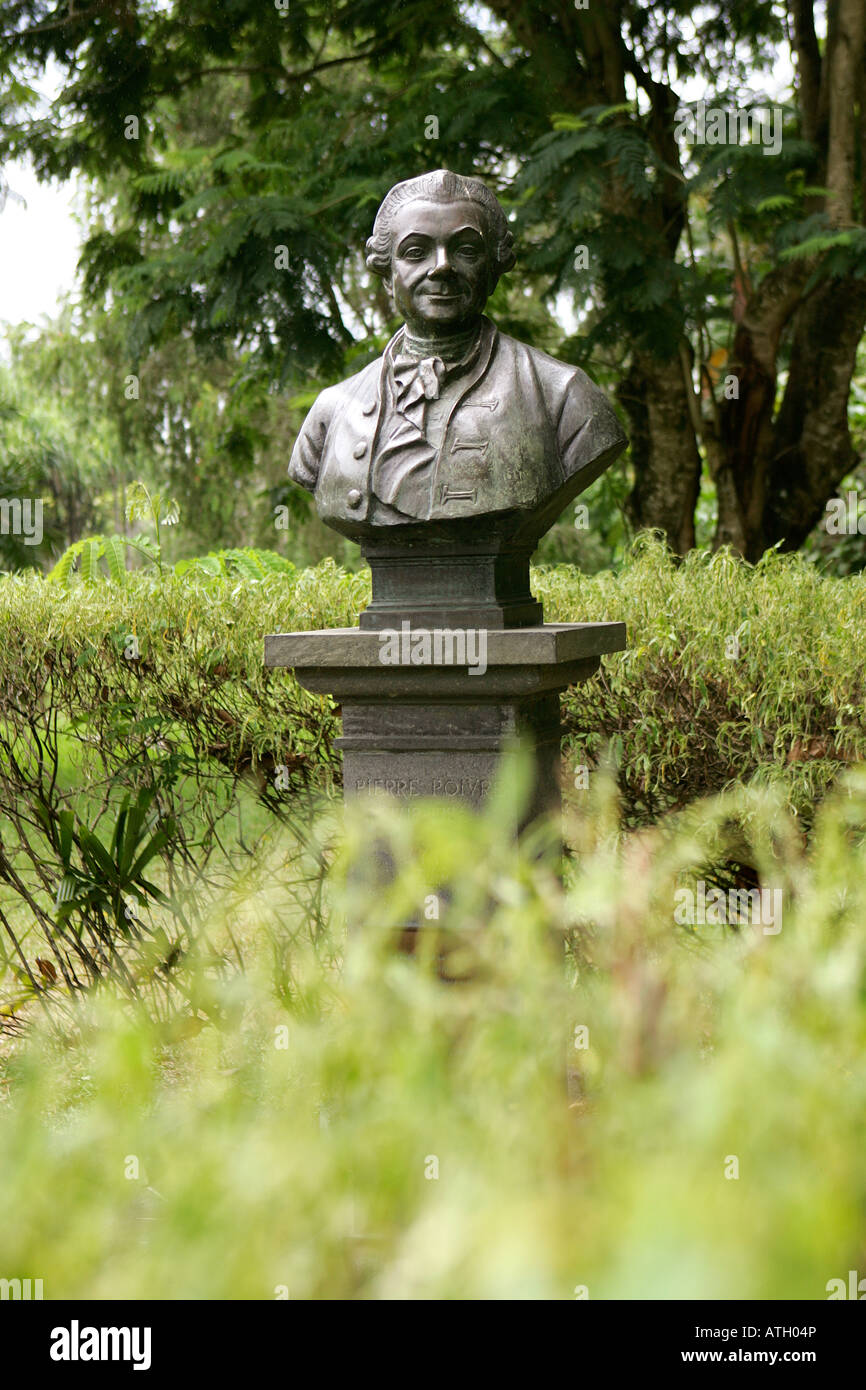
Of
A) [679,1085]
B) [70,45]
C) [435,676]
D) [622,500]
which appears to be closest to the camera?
[679,1085]

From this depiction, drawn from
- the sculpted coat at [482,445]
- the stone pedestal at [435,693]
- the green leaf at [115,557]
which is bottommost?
the stone pedestal at [435,693]

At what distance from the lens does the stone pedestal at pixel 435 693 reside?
338 cm

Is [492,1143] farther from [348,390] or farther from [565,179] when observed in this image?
[565,179]

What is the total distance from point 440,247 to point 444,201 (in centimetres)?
13

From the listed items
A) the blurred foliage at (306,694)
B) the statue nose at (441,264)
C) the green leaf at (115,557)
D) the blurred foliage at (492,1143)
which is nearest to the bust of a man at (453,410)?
the statue nose at (441,264)

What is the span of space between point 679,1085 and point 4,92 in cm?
825

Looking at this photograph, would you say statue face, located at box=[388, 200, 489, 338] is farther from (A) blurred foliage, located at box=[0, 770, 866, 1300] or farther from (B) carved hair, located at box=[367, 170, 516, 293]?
(A) blurred foliage, located at box=[0, 770, 866, 1300]

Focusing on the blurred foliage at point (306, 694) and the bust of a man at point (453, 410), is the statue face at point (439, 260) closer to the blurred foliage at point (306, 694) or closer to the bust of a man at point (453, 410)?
the bust of a man at point (453, 410)

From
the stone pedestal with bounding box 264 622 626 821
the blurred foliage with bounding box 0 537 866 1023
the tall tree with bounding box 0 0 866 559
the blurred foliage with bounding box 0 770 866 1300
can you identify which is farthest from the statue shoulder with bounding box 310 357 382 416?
the tall tree with bounding box 0 0 866 559

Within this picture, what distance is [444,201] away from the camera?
347 centimetres

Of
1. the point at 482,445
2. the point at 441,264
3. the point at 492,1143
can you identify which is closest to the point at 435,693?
the point at 482,445

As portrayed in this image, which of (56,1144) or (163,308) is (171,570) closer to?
(163,308)

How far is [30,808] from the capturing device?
539 centimetres

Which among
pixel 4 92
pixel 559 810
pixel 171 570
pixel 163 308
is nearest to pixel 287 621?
pixel 171 570
